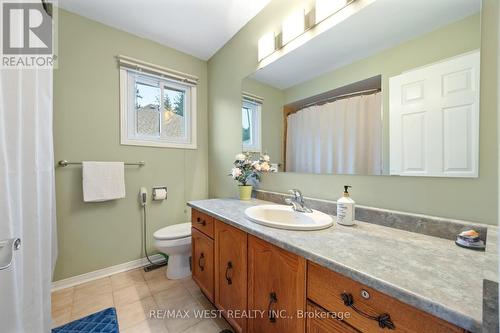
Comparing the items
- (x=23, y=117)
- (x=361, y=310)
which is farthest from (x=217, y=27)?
(x=361, y=310)

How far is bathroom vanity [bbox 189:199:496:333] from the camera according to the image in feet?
1.61

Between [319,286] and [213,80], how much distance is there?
2.36m

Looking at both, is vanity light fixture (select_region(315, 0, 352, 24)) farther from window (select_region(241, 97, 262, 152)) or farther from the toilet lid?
the toilet lid

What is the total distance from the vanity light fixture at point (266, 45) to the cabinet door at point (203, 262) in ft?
4.98

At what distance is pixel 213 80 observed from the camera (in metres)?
2.43

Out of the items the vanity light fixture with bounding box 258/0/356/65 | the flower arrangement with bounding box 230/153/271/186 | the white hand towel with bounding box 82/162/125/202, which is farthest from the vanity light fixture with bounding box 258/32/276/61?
the white hand towel with bounding box 82/162/125/202

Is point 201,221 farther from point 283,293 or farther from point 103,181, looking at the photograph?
point 103,181

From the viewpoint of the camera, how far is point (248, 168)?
5.91 ft

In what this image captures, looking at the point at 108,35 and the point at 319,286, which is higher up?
the point at 108,35

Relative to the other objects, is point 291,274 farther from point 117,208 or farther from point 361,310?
point 117,208

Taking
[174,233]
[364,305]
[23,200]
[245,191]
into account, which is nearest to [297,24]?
[245,191]

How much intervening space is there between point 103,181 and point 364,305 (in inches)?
81.7

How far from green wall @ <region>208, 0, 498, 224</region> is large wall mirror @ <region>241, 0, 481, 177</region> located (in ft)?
0.09

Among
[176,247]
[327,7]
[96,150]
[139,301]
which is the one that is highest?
[327,7]
